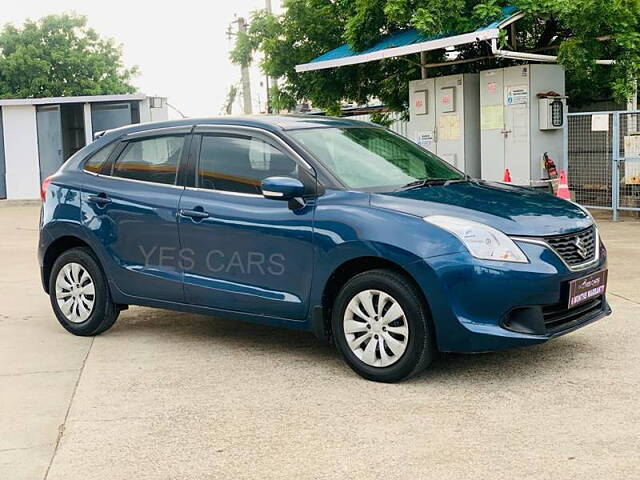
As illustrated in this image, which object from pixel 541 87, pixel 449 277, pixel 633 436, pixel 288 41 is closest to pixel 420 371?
pixel 449 277

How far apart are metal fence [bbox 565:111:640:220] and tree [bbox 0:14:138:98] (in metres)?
43.1

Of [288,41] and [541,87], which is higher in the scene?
[288,41]

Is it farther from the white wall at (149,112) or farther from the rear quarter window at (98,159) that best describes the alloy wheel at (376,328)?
the white wall at (149,112)

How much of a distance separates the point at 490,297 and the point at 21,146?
22306 millimetres

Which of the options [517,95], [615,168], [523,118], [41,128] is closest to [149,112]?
[41,128]

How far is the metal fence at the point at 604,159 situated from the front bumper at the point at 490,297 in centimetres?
915

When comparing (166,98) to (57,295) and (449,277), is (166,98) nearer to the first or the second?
(57,295)

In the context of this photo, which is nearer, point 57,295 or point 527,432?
point 527,432

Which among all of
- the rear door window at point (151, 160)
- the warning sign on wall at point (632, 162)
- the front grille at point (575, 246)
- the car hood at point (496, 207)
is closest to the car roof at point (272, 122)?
the rear door window at point (151, 160)

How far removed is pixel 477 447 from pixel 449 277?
1.18 m

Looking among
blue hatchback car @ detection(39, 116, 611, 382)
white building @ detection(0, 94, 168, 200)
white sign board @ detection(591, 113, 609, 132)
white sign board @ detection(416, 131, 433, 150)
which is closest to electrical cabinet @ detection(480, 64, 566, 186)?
white sign board @ detection(591, 113, 609, 132)

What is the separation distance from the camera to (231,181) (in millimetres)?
6512

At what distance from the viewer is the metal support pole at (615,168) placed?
14.1 meters

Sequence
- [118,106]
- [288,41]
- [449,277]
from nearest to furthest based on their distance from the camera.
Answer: [449,277], [288,41], [118,106]
